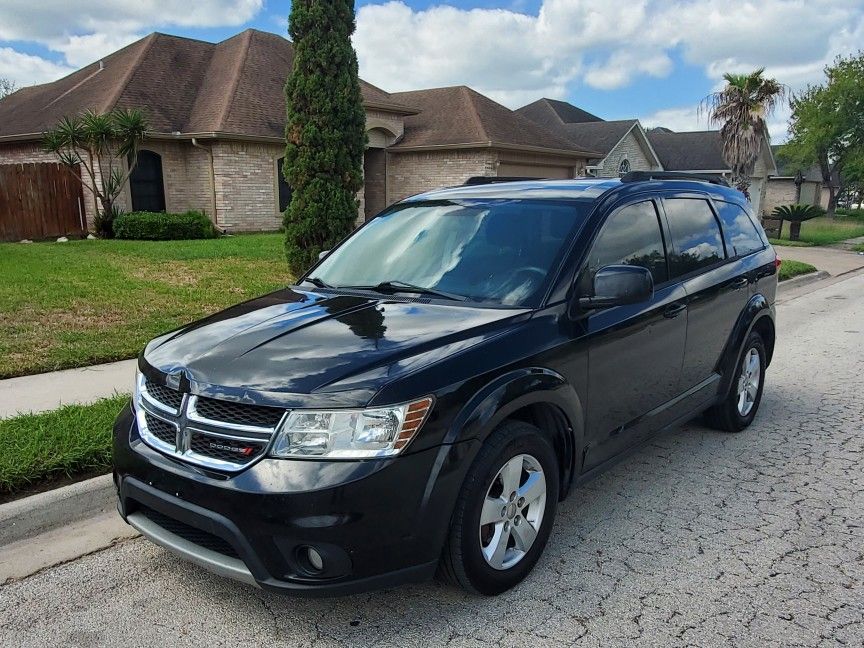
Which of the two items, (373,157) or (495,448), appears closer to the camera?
(495,448)

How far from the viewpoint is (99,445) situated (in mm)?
4270

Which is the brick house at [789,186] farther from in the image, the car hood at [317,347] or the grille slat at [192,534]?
the grille slat at [192,534]

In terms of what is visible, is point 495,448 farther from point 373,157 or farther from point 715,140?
point 715,140

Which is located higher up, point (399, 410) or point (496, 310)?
point (496, 310)

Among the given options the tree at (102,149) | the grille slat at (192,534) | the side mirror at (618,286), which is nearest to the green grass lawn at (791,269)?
the side mirror at (618,286)

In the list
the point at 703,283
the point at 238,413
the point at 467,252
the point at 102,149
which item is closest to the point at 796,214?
the point at 102,149

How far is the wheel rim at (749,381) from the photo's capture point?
16.9 ft

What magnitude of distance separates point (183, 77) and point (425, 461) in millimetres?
22330

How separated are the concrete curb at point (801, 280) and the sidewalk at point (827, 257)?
69 centimetres

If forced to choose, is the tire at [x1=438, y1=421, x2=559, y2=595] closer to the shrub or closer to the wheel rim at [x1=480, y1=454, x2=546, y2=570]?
the wheel rim at [x1=480, y1=454, x2=546, y2=570]

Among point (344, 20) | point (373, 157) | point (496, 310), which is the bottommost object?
point (496, 310)

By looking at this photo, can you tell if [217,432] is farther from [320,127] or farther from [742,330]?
[320,127]

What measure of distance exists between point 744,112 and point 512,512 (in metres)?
25.4

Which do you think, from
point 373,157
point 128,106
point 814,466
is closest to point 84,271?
point 128,106
